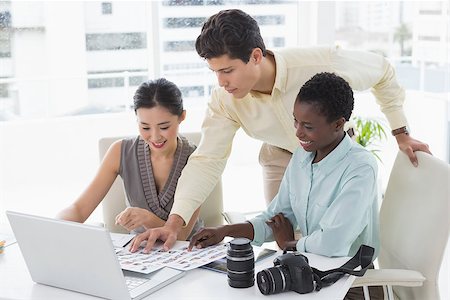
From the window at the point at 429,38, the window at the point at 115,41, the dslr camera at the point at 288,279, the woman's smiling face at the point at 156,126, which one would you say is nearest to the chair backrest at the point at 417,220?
the dslr camera at the point at 288,279

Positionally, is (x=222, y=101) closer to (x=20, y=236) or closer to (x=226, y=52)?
(x=226, y=52)

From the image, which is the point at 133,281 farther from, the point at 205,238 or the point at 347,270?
the point at 347,270

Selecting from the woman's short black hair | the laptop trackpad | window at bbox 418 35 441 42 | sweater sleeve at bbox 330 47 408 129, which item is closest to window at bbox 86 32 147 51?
window at bbox 418 35 441 42

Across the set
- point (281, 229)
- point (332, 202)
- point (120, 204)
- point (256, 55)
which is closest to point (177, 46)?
point (120, 204)

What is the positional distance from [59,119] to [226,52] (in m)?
3.13

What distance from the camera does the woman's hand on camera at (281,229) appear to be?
2.05m

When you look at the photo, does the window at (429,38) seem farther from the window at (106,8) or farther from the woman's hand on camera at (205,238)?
the woman's hand on camera at (205,238)

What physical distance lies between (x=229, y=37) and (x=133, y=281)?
75cm

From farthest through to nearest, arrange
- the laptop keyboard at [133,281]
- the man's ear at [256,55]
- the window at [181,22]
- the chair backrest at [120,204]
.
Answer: the window at [181,22], the chair backrest at [120,204], the man's ear at [256,55], the laptop keyboard at [133,281]

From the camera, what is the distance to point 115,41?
4.35 m

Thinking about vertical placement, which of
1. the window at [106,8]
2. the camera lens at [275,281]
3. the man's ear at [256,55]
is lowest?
the camera lens at [275,281]

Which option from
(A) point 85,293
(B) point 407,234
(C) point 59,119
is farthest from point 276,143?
(C) point 59,119

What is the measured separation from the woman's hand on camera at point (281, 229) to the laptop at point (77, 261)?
0.39 m

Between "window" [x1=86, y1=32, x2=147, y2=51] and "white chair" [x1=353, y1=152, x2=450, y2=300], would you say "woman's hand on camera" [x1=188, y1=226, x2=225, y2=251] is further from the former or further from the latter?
"window" [x1=86, y1=32, x2=147, y2=51]
